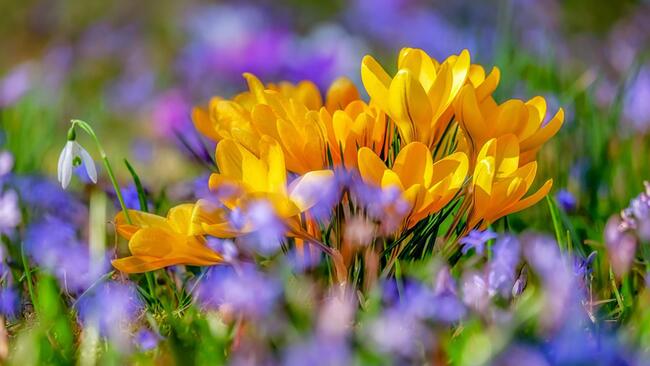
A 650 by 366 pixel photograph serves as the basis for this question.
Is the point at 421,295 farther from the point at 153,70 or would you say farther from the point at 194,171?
the point at 153,70

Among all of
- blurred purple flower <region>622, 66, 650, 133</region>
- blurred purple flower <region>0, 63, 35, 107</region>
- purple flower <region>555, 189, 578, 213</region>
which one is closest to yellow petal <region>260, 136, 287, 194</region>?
purple flower <region>555, 189, 578, 213</region>

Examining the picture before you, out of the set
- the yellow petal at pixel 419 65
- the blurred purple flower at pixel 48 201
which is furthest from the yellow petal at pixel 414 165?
the blurred purple flower at pixel 48 201

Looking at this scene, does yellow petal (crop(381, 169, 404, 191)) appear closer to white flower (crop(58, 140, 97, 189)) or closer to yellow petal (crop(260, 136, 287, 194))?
yellow petal (crop(260, 136, 287, 194))

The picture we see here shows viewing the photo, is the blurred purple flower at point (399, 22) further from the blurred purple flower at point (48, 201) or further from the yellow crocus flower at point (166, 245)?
the yellow crocus flower at point (166, 245)

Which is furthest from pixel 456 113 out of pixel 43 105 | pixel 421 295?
pixel 43 105

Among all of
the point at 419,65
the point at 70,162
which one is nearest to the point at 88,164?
the point at 70,162
